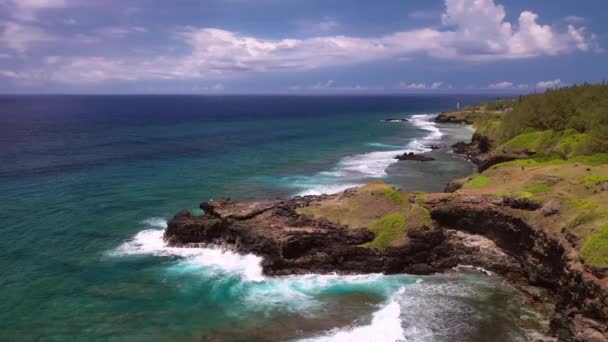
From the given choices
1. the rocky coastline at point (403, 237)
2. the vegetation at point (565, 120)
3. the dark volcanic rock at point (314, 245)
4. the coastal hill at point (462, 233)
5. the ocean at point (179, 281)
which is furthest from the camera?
the vegetation at point (565, 120)

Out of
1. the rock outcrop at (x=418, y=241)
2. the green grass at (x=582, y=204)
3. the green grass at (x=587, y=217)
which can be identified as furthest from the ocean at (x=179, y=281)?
the green grass at (x=582, y=204)

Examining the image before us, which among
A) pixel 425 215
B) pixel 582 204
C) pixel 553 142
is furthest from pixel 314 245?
pixel 553 142

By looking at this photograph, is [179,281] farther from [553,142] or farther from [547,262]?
[553,142]

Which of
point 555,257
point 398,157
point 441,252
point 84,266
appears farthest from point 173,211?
point 398,157

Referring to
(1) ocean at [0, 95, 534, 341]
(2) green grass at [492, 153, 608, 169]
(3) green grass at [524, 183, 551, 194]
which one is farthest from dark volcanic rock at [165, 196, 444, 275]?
(2) green grass at [492, 153, 608, 169]

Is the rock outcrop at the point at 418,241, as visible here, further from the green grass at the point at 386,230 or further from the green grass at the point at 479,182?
the green grass at the point at 479,182

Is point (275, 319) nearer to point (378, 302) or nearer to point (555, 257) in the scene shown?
point (378, 302)
